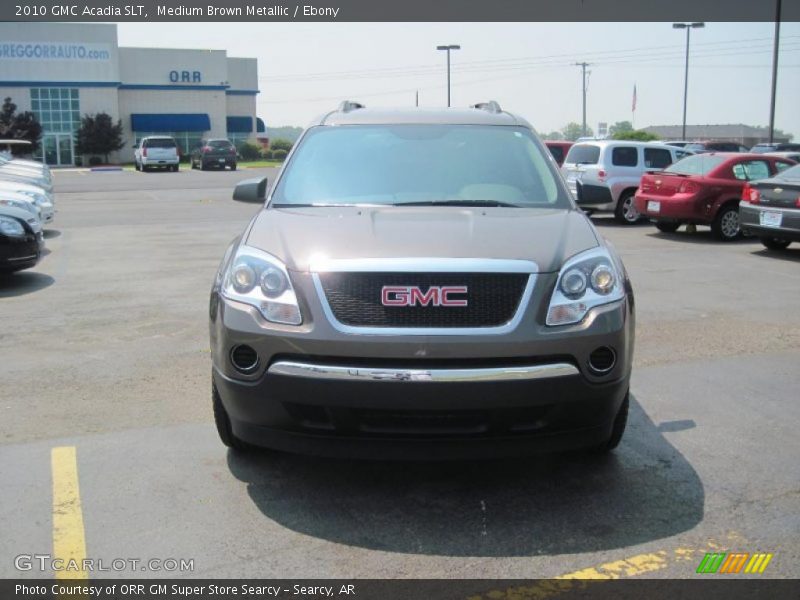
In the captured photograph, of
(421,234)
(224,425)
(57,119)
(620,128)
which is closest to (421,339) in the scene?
(421,234)

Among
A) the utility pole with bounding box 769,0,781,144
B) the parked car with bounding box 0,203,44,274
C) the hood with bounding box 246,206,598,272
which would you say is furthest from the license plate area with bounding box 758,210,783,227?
the utility pole with bounding box 769,0,781,144

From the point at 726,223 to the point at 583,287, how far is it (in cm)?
1195

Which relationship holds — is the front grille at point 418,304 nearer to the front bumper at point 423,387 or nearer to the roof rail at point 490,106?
the front bumper at point 423,387

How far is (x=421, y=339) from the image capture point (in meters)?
3.57

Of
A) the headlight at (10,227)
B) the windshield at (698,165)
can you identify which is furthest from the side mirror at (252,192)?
the windshield at (698,165)

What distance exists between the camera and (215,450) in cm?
459

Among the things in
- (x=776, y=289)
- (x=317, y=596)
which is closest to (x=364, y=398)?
(x=317, y=596)

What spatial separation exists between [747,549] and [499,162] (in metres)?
2.58

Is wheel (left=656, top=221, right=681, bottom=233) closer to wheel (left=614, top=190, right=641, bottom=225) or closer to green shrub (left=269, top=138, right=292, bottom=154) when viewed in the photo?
wheel (left=614, top=190, right=641, bottom=225)

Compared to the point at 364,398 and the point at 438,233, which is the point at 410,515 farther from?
the point at 438,233

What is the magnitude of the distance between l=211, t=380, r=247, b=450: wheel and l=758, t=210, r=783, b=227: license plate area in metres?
10.1

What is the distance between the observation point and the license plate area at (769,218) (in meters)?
12.2

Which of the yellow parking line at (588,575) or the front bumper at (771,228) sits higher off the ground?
the front bumper at (771,228)

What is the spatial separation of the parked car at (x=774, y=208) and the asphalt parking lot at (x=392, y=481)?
16.4 feet
